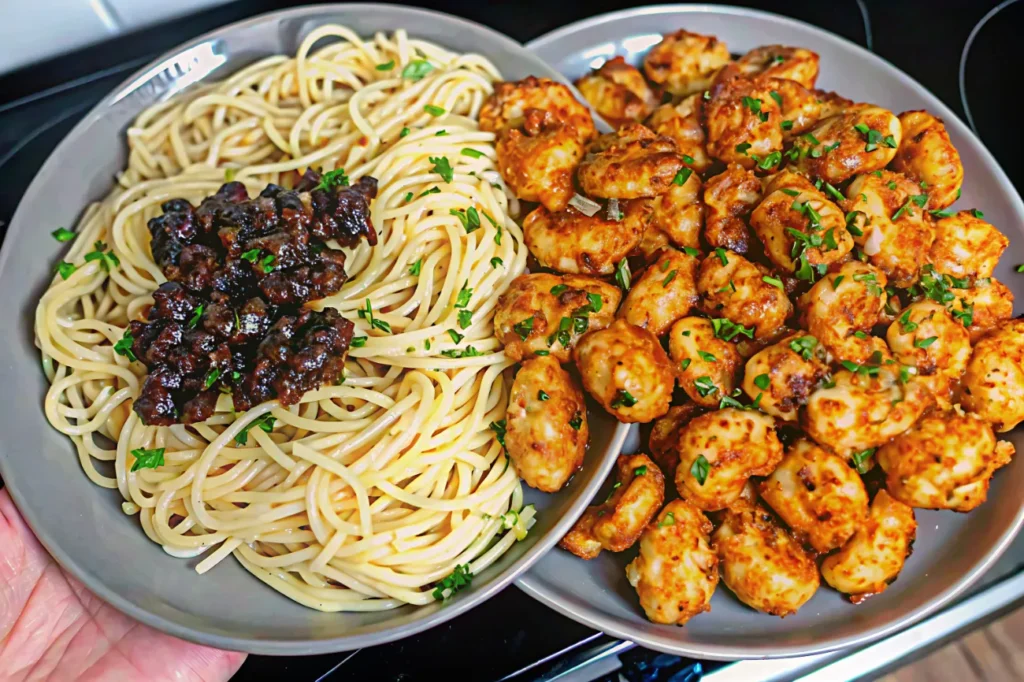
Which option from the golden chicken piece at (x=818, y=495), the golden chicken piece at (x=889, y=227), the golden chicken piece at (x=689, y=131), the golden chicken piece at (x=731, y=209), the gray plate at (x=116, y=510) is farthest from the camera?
the golden chicken piece at (x=689, y=131)

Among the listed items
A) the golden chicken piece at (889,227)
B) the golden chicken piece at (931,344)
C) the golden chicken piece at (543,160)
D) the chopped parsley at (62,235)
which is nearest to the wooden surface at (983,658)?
the golden chicken piece at (931,344)

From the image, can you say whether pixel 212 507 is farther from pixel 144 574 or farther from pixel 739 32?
pixel 739 32

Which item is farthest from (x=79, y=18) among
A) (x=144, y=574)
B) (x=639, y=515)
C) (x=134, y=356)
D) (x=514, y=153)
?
(x=639, y=515)

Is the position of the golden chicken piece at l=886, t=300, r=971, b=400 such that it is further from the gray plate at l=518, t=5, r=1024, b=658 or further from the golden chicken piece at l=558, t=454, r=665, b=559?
the golden chicken piece at l=558, t=454, r=665, b=559

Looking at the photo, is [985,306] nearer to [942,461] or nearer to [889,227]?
[889,227]

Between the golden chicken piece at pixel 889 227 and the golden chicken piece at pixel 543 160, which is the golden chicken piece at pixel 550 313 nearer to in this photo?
the golden chicken piece at pixel 543 160
